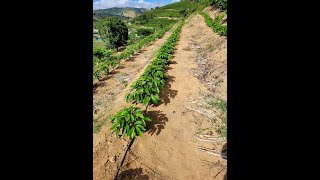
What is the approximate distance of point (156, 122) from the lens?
5055 millimetres

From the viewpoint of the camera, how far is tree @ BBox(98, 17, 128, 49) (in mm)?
25281

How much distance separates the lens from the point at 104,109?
6492 millimetres

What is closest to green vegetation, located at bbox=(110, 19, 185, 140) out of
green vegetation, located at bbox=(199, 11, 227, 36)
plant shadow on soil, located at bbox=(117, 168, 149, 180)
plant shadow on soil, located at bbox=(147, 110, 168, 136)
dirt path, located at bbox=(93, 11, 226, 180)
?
plant shadow on soil, located at bbox=(147, 110, 168, 136)

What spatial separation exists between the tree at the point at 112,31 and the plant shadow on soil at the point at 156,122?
74.0 feet

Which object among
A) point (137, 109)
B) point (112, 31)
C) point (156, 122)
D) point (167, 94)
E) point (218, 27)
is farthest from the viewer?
point (112, 31)

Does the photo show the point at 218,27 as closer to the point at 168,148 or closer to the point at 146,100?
the point at 146,100

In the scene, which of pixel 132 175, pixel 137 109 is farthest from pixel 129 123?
pixel 132 175

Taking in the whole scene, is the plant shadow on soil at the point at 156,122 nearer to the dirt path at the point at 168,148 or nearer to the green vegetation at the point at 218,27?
the dirt path at the point at 168,148

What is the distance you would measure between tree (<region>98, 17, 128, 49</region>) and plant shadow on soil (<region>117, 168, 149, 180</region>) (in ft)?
79.9

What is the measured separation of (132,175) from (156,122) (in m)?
1.72

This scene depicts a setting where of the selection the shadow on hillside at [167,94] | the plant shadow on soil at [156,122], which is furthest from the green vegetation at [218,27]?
the plant shadow on soil at [156,122]
